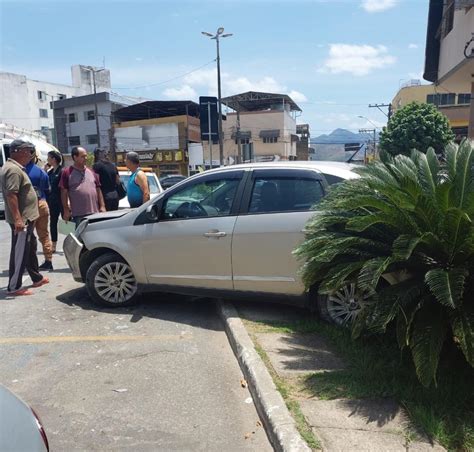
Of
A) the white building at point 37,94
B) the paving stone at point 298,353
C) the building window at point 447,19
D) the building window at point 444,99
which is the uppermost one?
the white building at point 37,94

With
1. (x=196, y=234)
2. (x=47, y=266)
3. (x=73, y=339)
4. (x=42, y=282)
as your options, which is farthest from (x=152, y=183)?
(x=73, y=339)

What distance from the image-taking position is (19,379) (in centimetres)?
370

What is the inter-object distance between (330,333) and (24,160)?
440 centimetres

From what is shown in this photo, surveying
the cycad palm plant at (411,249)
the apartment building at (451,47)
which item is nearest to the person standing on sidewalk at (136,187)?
the cycad palm plant at (411,249)

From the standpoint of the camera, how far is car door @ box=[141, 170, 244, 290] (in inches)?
191

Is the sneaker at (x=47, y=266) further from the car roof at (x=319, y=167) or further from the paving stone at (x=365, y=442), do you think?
the paving stone at (x=365, y=442)

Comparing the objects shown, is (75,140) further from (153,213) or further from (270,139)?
(153,213)

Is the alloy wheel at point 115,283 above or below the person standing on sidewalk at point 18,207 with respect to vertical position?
below

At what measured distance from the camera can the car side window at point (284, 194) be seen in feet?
15.1

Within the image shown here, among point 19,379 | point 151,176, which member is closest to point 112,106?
point 151,176

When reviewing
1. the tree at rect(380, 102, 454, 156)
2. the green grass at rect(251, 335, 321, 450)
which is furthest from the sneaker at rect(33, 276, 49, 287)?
the tree at rect(380, 102, 454, 156)

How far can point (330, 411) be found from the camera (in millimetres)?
3023

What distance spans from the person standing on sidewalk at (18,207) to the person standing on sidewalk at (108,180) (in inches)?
58.0

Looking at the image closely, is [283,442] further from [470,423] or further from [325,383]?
[470,423]
